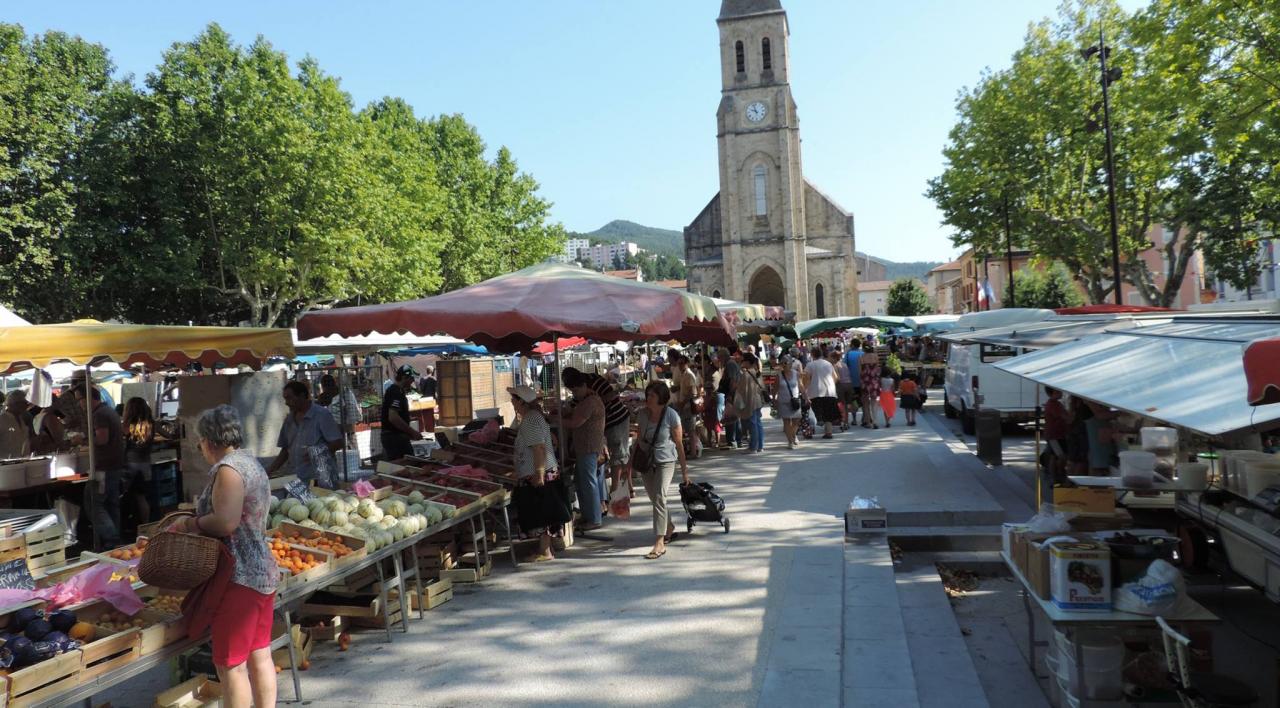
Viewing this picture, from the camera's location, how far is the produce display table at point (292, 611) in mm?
3639

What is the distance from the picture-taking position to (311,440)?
7754mm

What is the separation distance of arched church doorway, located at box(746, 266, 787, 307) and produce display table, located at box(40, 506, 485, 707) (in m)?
55.3

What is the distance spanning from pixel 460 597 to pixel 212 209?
74.4 feet

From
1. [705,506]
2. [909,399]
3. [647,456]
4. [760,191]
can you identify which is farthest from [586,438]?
[760,191]

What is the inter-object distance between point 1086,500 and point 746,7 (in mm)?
58105

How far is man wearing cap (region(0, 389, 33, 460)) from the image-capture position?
35.4ft

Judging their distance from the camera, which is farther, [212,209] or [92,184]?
[212,209]

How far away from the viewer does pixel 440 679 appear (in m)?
5.05

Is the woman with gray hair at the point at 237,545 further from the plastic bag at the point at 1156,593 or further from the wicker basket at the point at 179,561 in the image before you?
the plastic bag at the point at 1156,593

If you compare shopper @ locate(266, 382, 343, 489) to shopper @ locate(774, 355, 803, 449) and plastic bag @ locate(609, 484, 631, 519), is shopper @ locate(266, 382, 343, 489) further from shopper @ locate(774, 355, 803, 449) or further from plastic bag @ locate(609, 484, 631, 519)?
shopper @ locate(774, 355, 803, 449)

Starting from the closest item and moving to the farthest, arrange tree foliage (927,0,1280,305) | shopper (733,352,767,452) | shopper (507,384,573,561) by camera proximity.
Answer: shopper (507,384,573,561) < shopper (733,352,767,452) < tree foliage (927,0,1280,305)

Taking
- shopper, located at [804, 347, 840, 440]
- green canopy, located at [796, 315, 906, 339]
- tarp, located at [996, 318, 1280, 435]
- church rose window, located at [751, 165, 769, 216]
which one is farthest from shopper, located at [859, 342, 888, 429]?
church rose window, located at [751, 165, 769, 216]

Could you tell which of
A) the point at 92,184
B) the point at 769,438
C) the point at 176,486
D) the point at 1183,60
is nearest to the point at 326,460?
the point at 176,486

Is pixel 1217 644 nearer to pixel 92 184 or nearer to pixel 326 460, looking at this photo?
pixel 326 460
